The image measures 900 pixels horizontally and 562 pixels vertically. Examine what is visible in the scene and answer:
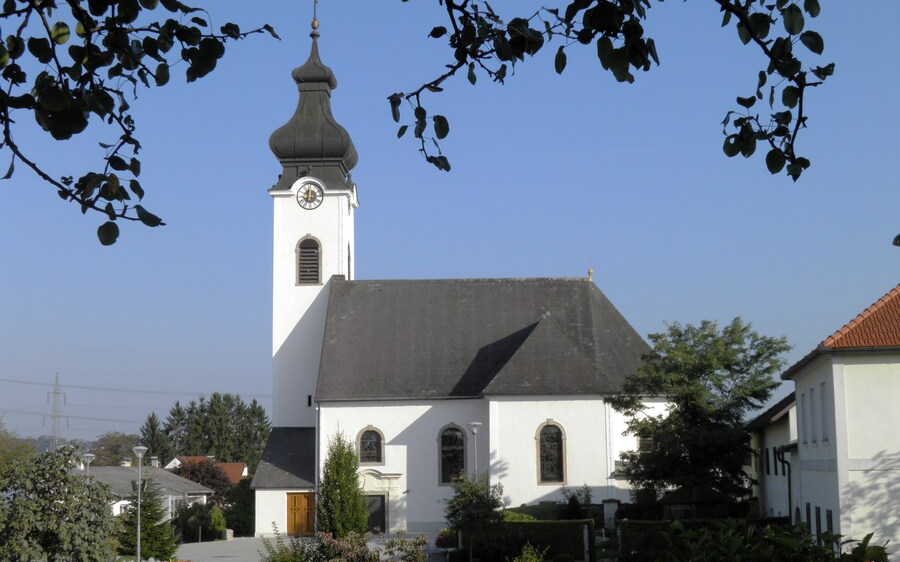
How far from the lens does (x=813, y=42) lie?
5020 millimetres

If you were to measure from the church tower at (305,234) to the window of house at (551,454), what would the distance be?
9589 mm

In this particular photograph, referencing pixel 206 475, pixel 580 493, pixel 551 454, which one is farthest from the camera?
pixel 206 475

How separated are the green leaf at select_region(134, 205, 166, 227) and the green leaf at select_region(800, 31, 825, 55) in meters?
2.90

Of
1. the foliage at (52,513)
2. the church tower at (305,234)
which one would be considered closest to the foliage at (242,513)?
the church tower at (305,234)

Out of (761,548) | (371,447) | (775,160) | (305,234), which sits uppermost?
(305,234)

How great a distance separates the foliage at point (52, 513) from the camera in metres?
22.0

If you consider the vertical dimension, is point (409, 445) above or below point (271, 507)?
above

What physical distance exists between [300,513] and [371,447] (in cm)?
354

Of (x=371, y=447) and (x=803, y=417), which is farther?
(x=371, y=447)

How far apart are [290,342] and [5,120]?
133 ft

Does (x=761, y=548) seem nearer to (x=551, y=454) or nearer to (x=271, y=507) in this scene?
(x=551, y=454)

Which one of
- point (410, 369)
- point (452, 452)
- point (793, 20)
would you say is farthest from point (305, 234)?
point (793, 20)

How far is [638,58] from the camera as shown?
16.4 ft

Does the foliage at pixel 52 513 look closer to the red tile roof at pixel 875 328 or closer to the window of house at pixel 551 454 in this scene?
the red tile roof at pixel 875 328
